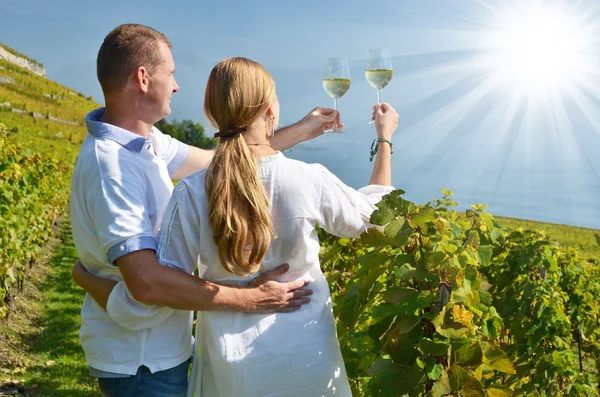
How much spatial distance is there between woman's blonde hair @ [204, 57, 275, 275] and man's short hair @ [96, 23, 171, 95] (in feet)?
1.08

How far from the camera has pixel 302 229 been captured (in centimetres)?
183

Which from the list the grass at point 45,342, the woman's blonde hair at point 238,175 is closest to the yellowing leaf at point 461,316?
the woman's blonde hair at point 238,175

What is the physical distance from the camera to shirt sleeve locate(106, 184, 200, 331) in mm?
1802

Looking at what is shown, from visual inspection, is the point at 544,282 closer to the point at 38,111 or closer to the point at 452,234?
the point at 452,234

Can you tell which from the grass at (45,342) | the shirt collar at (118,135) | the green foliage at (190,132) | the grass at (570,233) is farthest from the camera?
the green foliage at (190,132)

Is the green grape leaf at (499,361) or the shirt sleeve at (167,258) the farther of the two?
the green grape leaf at (499,361)

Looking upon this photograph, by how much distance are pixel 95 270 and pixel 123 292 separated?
223mm

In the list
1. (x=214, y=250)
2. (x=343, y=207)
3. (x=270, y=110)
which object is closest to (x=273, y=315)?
(x=214, y=250)

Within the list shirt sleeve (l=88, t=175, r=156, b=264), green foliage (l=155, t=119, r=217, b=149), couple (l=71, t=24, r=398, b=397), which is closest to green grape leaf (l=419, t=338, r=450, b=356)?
couple (l=71, t=24, r=398, b=397)

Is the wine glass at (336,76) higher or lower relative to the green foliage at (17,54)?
lower

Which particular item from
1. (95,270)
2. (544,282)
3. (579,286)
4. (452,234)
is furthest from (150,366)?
(579,286)

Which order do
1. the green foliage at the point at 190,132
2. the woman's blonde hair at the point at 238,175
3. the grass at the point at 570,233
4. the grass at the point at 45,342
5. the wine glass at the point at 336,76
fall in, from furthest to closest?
the green foliage at the point at 190,132 < the grass at the point at 570,233 < the grass at the point at 45,342 < the wine glass at the point at 336,76 < the woman's blonde hair at the point at 238,175

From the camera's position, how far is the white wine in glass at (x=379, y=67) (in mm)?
2812

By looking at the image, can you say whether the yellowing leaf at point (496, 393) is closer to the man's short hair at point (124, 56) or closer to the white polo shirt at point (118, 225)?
the white polo shirt at point (118, 225)
